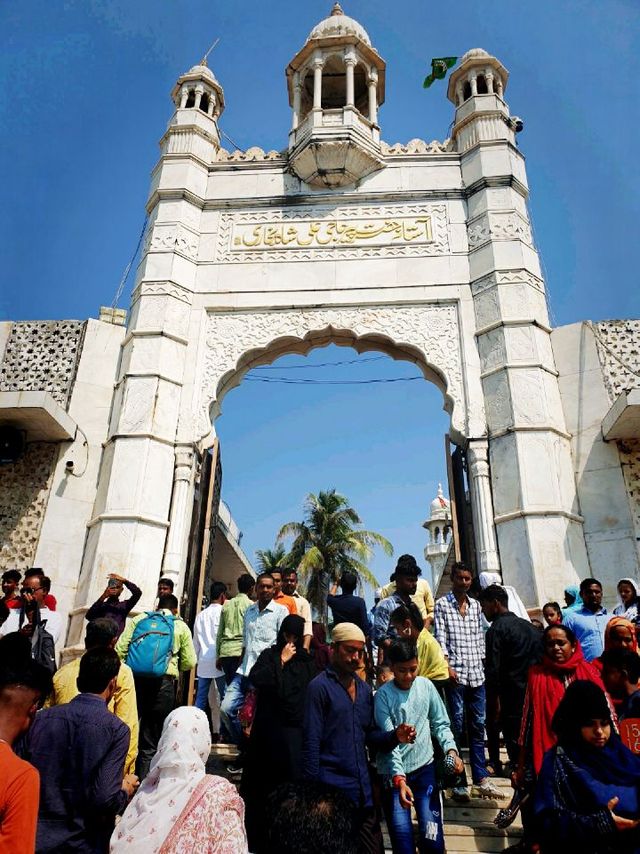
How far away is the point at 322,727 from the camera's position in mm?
2605

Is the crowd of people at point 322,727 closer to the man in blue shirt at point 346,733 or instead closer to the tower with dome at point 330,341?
the man in blue shirt at point 346,733

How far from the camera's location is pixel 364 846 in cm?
230

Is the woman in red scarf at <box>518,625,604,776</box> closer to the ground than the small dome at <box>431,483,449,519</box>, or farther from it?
closer to the ground

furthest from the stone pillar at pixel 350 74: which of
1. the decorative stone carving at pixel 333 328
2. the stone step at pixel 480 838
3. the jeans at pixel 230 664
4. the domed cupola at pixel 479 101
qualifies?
the stone step at pixel 480 838

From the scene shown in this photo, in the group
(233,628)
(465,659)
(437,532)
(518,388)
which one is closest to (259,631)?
(233,628)

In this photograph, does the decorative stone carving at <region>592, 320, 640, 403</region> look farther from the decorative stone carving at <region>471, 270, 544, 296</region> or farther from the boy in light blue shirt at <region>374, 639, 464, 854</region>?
the boy in light blue shirt at <region>374, 639, 464, 854</region>

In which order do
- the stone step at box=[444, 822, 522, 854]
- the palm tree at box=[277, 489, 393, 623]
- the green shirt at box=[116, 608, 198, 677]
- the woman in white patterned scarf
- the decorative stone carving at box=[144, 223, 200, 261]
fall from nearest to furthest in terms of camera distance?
the woman in white patterned scarf, the stone step at box=[444, 822, 522, 854], the green shirt at box=[116, 608, 198, 677], the decorative stone carving at box=[144, 223, 200, 261], the palm tree at box=[277, 489, 393, 623]

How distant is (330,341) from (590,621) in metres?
5.09

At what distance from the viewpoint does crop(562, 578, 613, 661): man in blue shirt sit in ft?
14.8

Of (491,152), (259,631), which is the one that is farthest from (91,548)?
(491,152)

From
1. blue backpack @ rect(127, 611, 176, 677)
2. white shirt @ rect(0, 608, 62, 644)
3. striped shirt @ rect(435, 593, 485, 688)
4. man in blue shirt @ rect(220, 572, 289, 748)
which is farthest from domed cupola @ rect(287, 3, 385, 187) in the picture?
blue backpack @ rect(127, 611, 176, 677)

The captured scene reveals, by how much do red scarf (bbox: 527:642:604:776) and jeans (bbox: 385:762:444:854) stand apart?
528 millimetres

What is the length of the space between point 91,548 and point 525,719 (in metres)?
5.38

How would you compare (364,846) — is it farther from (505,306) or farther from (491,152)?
(491,152)
